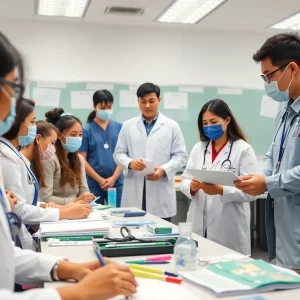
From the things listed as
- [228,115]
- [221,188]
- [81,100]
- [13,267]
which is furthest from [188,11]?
[13,267]

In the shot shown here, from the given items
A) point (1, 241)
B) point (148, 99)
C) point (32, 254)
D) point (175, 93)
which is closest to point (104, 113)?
point (148, 99)

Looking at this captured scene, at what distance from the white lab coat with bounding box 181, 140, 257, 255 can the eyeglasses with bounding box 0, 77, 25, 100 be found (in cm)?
171

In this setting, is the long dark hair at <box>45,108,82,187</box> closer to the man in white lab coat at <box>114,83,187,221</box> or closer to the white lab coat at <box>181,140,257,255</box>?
the man in white lab coat at <box>114,83,187,221</box>

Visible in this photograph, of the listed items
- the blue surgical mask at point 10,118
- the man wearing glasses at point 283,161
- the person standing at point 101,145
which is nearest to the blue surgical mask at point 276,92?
the man wearing glasses at point 283,161

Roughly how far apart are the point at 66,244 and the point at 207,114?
56.9 inches

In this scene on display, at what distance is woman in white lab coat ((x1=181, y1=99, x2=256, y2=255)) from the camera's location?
8.48 ft

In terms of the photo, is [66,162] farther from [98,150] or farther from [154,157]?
[98,150]

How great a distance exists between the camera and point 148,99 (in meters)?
3.47

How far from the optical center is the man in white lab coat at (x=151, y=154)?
340cm

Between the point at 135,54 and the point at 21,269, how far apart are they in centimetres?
437

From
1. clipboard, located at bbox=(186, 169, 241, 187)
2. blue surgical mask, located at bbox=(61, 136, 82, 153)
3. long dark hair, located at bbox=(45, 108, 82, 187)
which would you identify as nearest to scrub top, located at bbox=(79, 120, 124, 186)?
long dark hair, located at bbox=(45, 108, 82, 187)

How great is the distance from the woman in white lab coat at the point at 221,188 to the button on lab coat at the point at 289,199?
536 millimetres

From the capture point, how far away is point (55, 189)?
2770 millimetres

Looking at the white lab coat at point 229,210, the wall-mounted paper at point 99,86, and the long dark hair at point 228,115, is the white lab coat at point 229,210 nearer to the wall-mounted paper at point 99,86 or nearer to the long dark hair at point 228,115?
the long dark hair at point 228,115
